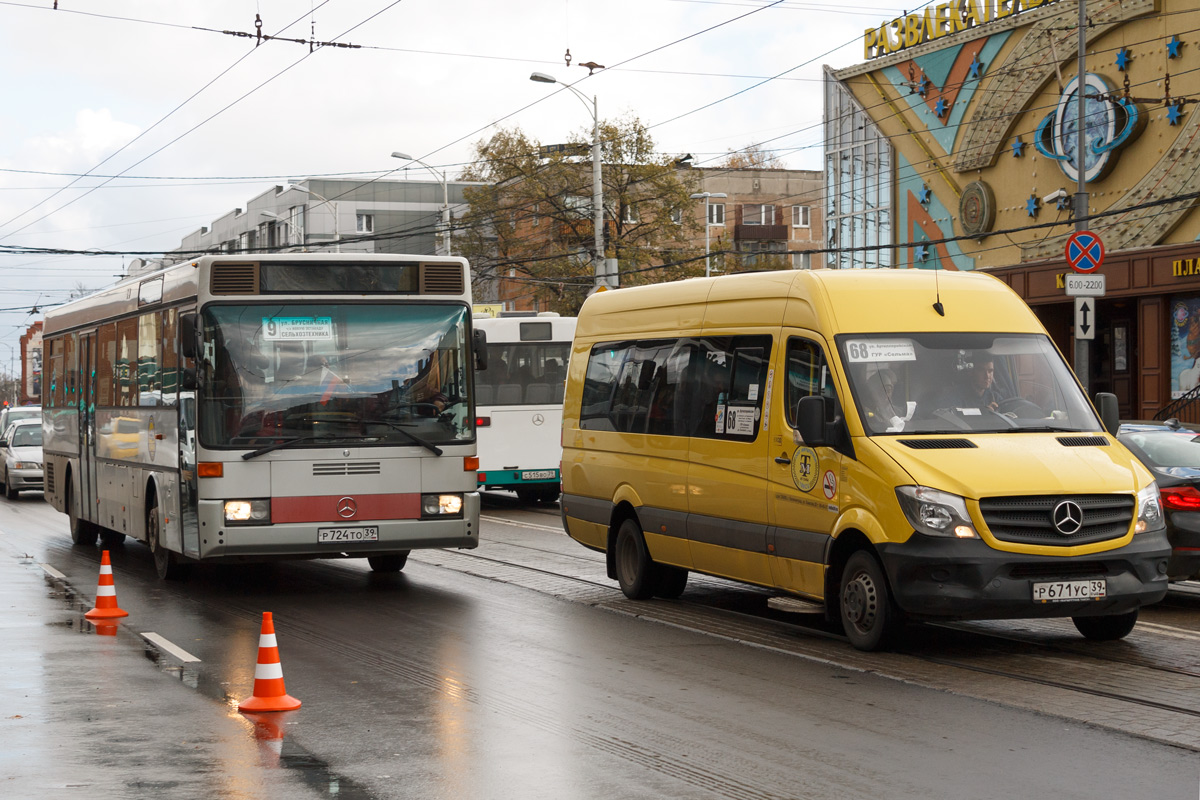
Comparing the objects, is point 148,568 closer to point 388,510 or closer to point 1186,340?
point 388,510

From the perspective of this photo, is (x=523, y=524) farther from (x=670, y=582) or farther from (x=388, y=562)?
(x=670, y=582)

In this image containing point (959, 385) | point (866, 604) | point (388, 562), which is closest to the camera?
point (866, 604)

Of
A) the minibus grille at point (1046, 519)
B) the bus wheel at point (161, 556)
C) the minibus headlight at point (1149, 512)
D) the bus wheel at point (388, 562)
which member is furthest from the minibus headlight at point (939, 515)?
the bus wheel at point (161, 556)

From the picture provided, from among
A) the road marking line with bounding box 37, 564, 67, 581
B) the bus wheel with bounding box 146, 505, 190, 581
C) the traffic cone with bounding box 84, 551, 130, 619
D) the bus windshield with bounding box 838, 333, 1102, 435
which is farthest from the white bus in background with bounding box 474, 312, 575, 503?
the bus windshield with bounding box 838, 333, 1102, 435

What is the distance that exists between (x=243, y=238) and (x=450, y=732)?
4028 inches

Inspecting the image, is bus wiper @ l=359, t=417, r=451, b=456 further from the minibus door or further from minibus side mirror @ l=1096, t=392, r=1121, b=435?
minibus side mirror @ l=1096, t=392, r=1121, b=435

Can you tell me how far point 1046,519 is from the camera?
9.40 m

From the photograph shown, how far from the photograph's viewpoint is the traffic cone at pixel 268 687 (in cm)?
814

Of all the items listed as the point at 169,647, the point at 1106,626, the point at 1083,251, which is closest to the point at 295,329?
the point at 169,647

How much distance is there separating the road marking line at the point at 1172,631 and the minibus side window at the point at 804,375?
3.13 m

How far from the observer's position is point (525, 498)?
28078mm

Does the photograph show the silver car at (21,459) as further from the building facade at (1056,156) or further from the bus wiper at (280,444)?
the bus wiper at (280,444)

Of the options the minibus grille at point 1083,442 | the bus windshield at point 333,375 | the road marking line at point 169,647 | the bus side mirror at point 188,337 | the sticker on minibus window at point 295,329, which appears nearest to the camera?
the minibus grille at point 1083,442

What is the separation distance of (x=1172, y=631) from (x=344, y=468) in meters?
6.83
